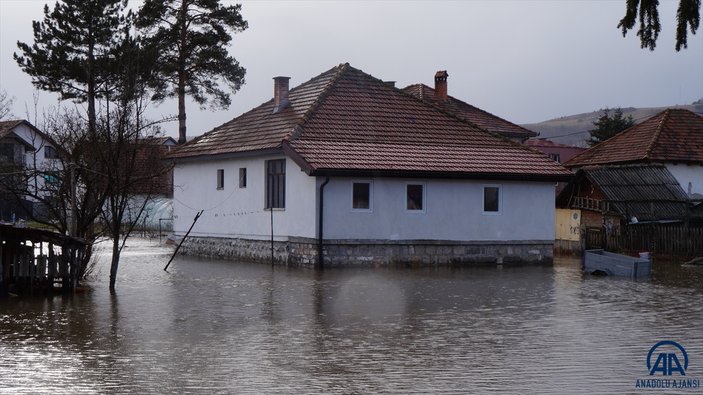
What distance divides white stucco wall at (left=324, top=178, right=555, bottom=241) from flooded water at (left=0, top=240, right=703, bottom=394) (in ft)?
13.9

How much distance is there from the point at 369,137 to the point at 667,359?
2091 cm

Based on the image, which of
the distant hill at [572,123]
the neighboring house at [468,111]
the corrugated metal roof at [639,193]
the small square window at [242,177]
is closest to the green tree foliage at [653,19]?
the small square window at [242,177]

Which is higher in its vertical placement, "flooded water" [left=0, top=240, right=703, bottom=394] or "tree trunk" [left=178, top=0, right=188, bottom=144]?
"tree trunk" [left=178, top=0, right=188, bottom=144]

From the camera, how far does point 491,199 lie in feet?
111

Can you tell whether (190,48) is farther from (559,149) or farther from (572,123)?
(572,123)

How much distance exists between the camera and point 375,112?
116 ft

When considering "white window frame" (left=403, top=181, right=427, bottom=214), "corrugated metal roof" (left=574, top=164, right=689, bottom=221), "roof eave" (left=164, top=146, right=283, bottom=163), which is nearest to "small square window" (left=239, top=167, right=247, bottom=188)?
Result: "roof eave" (left=164, top=146, right=283, bottom=163)

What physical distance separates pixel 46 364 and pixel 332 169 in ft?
59.3

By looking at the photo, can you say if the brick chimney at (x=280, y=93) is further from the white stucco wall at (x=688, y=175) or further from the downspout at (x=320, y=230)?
the white stucco wall at (x=688, y=175)

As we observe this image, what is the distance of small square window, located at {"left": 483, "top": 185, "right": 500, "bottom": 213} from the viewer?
33.8 m

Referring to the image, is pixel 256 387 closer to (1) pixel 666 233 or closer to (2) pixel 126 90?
(2) pixel 126 90

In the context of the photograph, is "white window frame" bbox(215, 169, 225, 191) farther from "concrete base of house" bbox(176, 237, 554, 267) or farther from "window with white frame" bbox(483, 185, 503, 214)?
"window with white frame" bbox(483, 185, 503, 214)

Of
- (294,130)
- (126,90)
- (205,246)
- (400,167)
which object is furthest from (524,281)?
(205,246)

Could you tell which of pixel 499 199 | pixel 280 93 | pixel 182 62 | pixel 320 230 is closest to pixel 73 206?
pixel 320 230
